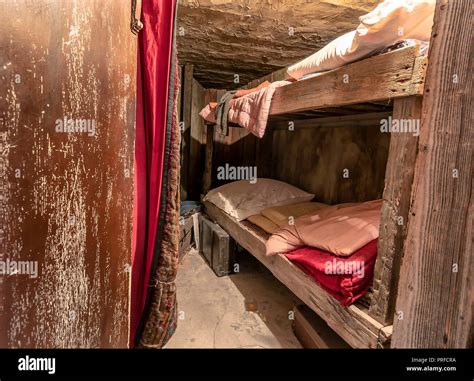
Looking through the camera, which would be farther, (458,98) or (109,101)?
(458,98)

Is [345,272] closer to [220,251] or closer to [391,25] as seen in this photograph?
[391,25]

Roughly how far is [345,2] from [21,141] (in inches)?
113

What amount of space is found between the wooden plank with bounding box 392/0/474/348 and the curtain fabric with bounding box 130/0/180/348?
1073 mm

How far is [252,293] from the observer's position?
3.06 m

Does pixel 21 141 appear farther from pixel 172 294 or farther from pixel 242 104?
pixel 242 104

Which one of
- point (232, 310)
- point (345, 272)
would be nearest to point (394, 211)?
point (345, 272)

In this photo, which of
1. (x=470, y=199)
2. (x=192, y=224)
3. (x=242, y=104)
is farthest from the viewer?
(x=192, y=224)

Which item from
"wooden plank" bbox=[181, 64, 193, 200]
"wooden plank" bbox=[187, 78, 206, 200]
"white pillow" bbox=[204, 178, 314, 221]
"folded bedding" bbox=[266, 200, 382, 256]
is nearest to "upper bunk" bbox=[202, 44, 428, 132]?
"folded bedding" bbox=[266, 200, 382, 256]

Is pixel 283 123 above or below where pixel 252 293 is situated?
above

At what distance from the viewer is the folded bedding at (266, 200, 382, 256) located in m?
1.75

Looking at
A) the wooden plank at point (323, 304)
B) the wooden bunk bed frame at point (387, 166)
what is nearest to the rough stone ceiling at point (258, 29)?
the wooden bunk bed frame at point (387, 166)

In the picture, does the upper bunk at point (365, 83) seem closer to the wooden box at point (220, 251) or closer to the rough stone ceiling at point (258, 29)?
the rough stone ceiling at point (258, 29)

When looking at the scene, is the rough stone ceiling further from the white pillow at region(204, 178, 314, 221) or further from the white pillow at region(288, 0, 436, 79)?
the white pillow at region(204, 178, 314, 221)
